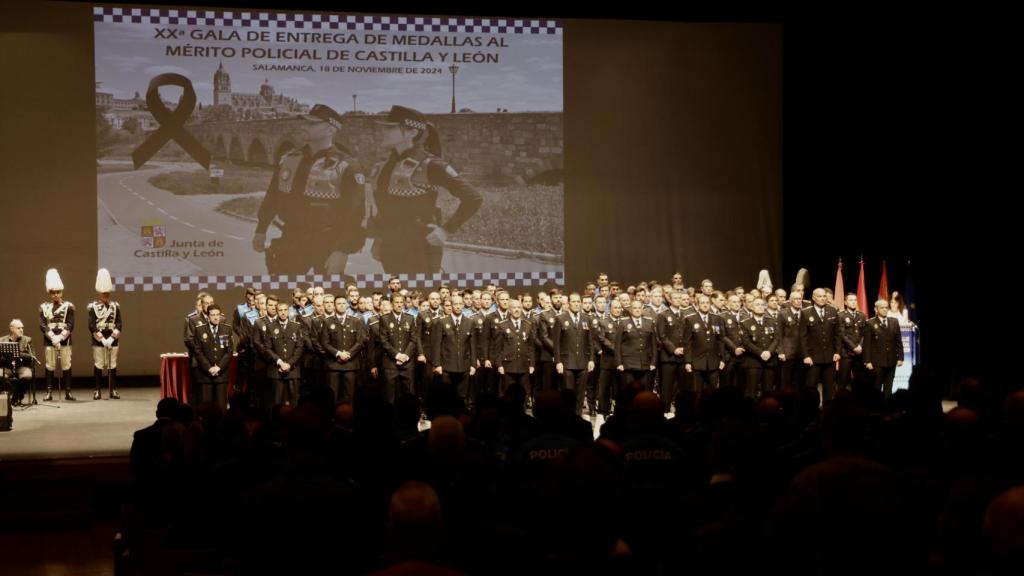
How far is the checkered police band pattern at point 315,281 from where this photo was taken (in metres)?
13.8

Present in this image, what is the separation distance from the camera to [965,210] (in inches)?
476

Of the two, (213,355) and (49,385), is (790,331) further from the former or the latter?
(49,385)

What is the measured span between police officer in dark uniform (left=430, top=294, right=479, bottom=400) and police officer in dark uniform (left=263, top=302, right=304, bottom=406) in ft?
4.71

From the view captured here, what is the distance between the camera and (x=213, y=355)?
11.0 m

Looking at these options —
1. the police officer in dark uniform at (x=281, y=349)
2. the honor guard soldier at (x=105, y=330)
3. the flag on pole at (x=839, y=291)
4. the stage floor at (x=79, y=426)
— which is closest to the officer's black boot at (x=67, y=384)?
the stage floor at (x=79, y=426)

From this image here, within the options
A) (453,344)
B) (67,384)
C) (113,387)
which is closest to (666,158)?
(453,344)

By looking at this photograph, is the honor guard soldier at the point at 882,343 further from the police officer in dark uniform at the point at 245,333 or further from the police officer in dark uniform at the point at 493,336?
the police officer in dark uniform at the point at 245,333

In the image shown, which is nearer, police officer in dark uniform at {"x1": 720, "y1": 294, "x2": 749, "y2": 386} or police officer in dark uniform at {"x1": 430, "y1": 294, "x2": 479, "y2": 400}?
police officer in dark uniform at {"x1": 430, "y1": 294, "x2": 479, "y2": 400}

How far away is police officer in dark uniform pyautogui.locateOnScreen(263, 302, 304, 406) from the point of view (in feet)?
36.1

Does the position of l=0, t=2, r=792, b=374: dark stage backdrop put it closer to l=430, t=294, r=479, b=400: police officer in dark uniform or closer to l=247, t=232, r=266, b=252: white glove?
l=247, t=232, r=266, b=252: white glove

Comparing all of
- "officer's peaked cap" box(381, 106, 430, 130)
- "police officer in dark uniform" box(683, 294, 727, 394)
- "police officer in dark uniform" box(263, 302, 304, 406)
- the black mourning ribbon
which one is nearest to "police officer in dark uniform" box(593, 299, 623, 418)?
"police officer in dark uniform" box(683, 294, 727, 394)

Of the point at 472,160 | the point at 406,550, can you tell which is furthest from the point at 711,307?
the point at 406,550

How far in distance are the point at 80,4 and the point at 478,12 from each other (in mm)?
5144

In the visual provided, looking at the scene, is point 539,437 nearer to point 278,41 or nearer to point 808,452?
point 808,452
